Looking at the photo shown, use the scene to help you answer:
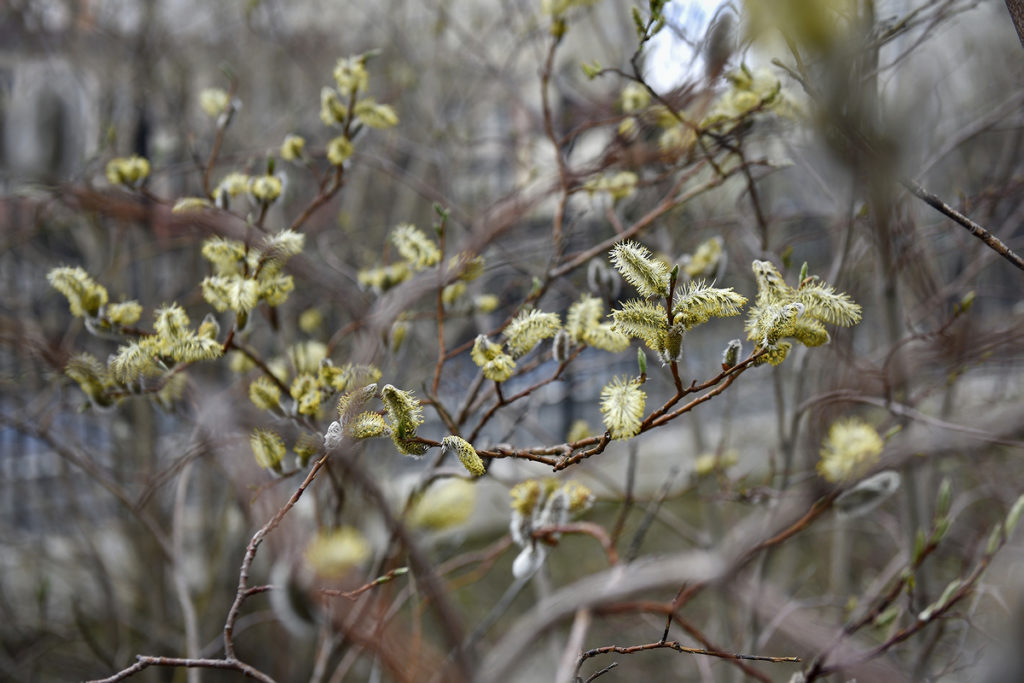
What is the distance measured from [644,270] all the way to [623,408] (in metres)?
0.16

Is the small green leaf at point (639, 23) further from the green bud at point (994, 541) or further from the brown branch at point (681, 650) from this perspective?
the green bud at point (994, 541)

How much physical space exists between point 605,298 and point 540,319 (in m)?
0.50

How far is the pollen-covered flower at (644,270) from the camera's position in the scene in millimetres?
813

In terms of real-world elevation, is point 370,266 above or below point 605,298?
above

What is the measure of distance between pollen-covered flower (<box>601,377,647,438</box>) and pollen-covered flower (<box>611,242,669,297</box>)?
11cm

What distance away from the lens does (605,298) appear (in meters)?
1.46

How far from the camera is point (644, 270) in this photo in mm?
818

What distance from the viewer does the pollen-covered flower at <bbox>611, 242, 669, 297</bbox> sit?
81 cm

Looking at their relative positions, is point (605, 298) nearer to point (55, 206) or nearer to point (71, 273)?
point (71, 273)

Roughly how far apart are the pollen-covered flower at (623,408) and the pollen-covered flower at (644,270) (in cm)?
11

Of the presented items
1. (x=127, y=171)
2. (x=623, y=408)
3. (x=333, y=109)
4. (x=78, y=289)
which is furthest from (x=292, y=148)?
(x=623, y=408)

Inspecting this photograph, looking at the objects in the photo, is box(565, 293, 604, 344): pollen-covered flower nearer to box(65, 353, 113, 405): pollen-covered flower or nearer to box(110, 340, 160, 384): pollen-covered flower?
box(110, 340, 160, 384): pollen-covered flower

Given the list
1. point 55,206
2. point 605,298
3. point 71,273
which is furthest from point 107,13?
point 605,298

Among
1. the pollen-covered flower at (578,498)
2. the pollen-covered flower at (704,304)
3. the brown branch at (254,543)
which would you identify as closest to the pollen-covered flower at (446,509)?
the pollen-covered flower at (578,498)
